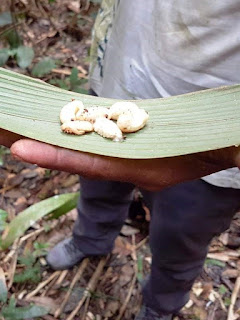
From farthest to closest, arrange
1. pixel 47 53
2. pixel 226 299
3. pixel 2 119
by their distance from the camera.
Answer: pixel 47 53
pixel 226 299
pixel 2 119

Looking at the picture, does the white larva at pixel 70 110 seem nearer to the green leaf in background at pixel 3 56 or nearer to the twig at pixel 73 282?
the twig at pixel 73 282

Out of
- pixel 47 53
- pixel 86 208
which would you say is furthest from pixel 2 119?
pixel 47 53

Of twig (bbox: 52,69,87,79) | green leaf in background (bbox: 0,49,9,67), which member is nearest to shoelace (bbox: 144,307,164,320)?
green leaf in background (bbox: 0,49,9,67)

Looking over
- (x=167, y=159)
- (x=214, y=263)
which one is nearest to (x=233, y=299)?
(x=214, y=263)

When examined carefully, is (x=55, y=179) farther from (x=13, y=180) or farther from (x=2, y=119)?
(x=2, y=119)

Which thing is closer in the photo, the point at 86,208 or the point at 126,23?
the point at 126,23

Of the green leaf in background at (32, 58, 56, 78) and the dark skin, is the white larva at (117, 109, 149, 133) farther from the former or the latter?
the green leaf in background at (32, 58, 56, 78)
